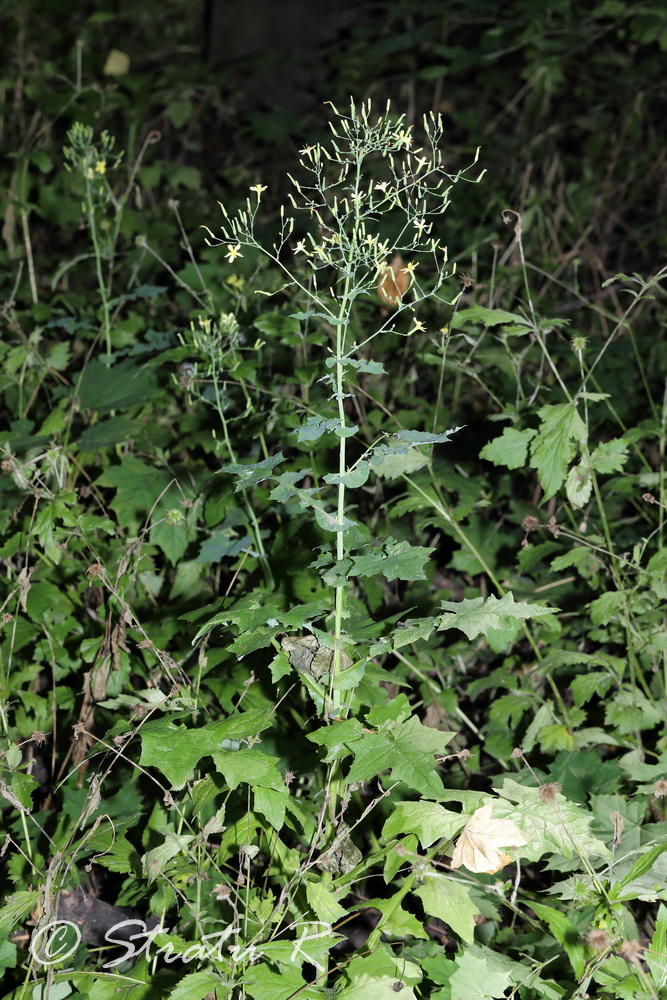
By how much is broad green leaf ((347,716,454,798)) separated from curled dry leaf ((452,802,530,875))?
0.13 m

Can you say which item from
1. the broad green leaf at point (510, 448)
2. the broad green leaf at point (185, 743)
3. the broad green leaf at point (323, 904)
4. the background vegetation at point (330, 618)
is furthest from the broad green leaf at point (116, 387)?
the broad green leaf at point (323, 904)

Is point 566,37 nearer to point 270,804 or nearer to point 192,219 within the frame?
point 192,219

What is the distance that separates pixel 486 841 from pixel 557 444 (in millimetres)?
882

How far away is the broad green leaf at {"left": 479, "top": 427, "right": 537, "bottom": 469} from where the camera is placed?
1973 mm

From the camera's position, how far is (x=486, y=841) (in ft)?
4.47

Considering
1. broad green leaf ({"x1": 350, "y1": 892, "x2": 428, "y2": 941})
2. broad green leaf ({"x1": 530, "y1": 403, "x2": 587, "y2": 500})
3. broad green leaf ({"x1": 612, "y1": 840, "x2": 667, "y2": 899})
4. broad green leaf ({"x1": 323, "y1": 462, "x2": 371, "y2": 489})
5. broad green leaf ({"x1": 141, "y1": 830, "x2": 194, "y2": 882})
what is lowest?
broad green leaf ({"x1": 350, "y1": 892, "x2": 428, "y2": 941})

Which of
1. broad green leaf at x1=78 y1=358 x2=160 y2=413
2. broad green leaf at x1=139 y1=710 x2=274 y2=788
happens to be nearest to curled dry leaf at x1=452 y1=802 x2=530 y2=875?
broad green leaf at x1=139 y1=710 x2=274 y2=788

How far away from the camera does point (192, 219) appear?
350 centimetres

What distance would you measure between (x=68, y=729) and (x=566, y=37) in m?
4.28

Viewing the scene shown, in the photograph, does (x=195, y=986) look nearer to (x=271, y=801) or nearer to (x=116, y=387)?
(x=271, y=801)

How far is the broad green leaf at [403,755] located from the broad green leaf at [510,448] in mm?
749

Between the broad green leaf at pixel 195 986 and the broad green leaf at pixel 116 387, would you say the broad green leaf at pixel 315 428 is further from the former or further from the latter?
the broad green leaf at pixel 116 387

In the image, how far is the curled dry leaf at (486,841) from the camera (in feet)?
4.44

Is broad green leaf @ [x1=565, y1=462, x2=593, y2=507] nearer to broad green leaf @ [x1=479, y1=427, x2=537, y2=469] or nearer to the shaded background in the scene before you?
broad green leaf @ [x1=479, y1=427, x2=537, y2=469]
